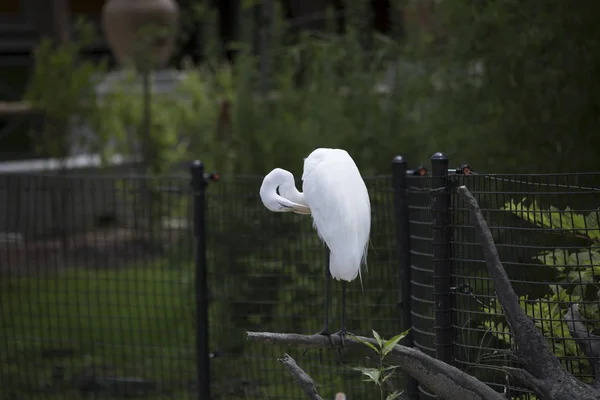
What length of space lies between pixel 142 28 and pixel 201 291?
17.8 feet

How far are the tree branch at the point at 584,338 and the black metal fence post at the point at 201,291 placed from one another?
1.95 m

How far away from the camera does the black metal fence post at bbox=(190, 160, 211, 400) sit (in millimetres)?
4188

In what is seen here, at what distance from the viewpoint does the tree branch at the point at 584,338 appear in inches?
104

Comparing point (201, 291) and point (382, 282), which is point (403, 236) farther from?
point (201, 291)

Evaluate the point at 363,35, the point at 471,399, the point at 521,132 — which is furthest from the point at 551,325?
the point at 363,35

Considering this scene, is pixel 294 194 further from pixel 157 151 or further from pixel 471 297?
pixel 157 151

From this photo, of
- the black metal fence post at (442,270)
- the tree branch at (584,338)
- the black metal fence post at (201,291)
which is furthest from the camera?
the black metal fence post at (201,291)

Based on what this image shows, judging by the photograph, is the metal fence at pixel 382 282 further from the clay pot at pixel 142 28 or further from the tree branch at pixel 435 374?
the clay pot at pixel 142 28

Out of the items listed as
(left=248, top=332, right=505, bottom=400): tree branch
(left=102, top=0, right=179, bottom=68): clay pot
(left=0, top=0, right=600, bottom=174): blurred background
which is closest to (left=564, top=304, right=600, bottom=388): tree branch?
(left=248, top=332, right=505, bottom=400): tree branch

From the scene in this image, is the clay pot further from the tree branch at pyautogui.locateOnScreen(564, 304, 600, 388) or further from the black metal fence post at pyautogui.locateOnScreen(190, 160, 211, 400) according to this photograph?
the tree branch at pyautogui.locateOnScreen(564, 304, 600, 388)

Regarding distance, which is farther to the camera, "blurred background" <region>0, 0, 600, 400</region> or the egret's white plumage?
"blurred background" <region>0, 0, 600, 400</region>

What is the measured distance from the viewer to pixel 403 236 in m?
3.53

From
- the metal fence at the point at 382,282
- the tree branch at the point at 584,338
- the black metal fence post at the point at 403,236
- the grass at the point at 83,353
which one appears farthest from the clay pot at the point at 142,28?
the tree branch at the point at 584,338

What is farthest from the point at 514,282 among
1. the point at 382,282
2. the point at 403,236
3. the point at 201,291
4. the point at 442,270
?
the point at 201,291
